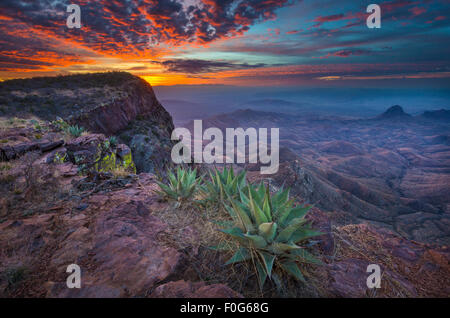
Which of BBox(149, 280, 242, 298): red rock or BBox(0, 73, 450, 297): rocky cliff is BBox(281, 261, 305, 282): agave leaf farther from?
BBox(149, 280, 242, 298): red rock

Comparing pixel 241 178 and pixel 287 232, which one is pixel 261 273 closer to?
pixel 287 232

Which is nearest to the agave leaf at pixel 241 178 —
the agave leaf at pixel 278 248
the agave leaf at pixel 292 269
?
the agave leaf at pixel 278 248

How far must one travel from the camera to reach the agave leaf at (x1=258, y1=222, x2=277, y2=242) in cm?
219

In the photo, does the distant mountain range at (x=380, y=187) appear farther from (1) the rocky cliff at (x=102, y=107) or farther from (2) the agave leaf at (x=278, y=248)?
(1) the rocky cliff at (x=102, y=107)

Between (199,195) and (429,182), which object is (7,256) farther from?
(429,182)

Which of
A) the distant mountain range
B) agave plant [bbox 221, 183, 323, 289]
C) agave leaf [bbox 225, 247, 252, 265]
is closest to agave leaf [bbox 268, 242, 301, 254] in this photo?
agave plant [bbox 221, 183, 323, 289]

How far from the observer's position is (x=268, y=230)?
224 cm

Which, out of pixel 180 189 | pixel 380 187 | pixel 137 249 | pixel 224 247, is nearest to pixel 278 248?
pixel 224 247

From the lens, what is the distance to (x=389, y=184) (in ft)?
322

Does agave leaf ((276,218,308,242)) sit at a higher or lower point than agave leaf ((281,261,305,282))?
higher

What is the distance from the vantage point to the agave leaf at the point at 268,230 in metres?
2.19

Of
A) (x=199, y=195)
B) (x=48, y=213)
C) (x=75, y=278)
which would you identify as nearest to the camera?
(x=75, y=278)

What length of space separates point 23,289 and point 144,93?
96.2ft
